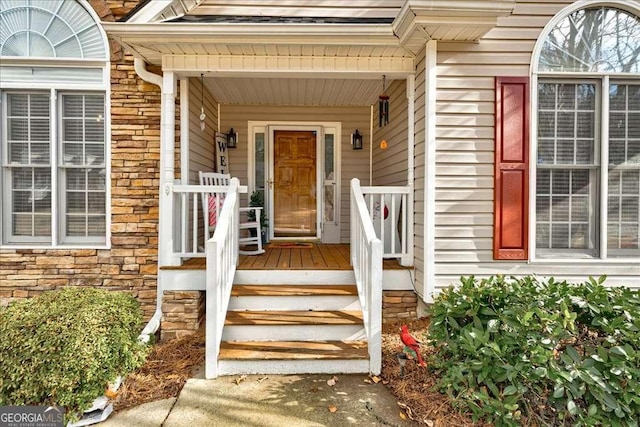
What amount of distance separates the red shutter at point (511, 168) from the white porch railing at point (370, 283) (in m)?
1.29

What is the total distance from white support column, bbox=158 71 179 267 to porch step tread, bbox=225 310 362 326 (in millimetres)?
995

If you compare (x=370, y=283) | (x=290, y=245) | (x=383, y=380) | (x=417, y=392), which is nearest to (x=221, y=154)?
(x=290, y=245)

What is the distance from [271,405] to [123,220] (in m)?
2.65

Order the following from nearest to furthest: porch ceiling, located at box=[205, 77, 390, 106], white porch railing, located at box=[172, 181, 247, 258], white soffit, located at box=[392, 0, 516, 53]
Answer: white soffit, located at box=[392, 0, 516, 53] → white porch railing, located at box=[172, 181, 247, 258] → porch ceiling, located at box=[205, 77, 390, 106]

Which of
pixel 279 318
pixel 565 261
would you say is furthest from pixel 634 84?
pixel 279 318

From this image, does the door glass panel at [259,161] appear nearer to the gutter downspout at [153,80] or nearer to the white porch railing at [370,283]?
the gutter downspout at [153,80]

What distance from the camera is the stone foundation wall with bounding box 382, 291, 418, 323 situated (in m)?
3.92

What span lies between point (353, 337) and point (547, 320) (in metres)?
1.57

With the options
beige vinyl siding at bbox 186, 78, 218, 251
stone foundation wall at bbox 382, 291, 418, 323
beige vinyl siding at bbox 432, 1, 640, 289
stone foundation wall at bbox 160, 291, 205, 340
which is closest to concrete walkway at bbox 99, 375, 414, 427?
stone foundation wall at bbox 160, 291, 205, 340

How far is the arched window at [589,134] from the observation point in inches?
144

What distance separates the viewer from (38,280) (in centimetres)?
406

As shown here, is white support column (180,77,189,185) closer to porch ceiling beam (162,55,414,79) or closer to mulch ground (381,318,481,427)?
porch ceiling beam (162,55,414,79)

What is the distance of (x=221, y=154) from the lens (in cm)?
580

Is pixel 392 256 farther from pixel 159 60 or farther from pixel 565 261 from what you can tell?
pixel 159 60
